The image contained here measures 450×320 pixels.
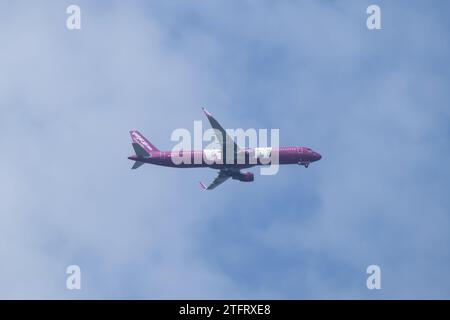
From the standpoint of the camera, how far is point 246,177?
163250 millimetres

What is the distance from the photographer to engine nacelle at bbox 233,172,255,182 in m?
163

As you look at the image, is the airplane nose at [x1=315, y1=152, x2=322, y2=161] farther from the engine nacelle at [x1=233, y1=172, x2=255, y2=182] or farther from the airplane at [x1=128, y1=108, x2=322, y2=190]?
the engine nacelle at [x1=233, y1=172, x2=255, y2=182]

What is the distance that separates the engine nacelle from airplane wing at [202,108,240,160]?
7968mm

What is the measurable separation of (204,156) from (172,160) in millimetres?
5960

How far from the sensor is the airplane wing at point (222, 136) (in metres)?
148

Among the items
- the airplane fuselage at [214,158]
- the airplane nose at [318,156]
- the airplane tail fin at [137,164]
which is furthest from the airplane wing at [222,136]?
the airplane nose at [318,156]

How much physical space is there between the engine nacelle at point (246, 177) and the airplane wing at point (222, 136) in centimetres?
797

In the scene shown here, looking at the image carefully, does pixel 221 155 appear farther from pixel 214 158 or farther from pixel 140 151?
pixel 140 151

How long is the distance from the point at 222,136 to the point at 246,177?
14.2 metres

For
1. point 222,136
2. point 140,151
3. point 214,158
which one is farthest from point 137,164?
point 222,136
